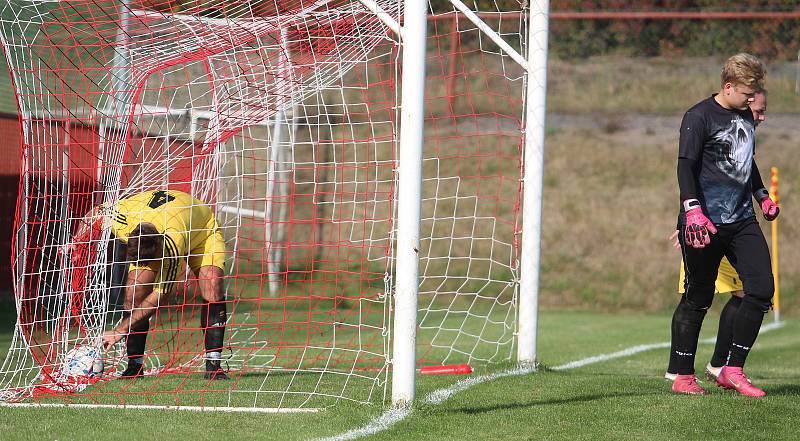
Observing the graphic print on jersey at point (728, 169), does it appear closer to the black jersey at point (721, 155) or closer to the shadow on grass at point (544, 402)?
the black jersey at point (721, 155)

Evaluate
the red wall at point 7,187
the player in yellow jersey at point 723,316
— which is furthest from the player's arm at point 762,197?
the red wall at point 7,187

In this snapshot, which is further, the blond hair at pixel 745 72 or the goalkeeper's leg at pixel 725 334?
the goalkeeper's leg at pixel 725 334

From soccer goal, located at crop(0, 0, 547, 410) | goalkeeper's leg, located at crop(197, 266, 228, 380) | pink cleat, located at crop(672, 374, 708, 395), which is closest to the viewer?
soccer goal, located at crop(0, 0, 547, 410)

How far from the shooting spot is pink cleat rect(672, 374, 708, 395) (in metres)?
6.16

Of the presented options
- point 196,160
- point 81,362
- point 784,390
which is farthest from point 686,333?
point 196,160

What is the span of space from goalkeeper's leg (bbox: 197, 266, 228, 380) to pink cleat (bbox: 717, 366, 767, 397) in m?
3.24

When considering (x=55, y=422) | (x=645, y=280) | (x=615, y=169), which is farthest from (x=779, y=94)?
(x=55, y=422)

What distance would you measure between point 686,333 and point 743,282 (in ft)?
1.62

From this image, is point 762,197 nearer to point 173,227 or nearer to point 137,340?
point 173,227

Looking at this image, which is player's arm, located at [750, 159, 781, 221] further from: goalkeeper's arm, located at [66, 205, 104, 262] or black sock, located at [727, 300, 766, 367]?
goalkeeper's arm, located at [66, 205, 104, 262]

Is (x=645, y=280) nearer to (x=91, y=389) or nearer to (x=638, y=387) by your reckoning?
(x=638, y=387)

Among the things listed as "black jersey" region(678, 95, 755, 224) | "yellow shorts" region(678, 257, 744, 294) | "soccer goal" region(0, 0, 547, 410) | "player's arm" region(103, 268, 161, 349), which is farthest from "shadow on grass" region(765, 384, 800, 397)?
"player's arm" region(103, 268, 161, 349)

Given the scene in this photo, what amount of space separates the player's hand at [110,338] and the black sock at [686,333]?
3.75 meters

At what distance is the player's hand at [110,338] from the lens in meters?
7.46
